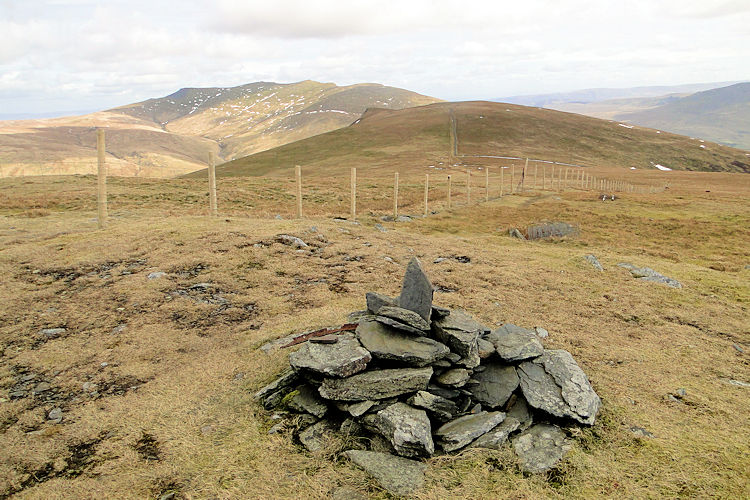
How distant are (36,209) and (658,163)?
122088 mm

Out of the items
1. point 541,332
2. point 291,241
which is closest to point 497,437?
point 541,332

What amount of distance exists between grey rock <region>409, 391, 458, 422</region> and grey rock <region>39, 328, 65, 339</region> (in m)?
8.44

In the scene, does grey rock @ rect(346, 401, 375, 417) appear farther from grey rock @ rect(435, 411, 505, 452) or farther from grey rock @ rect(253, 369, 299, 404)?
grey rock @ rect(253, 369, 299, 404)

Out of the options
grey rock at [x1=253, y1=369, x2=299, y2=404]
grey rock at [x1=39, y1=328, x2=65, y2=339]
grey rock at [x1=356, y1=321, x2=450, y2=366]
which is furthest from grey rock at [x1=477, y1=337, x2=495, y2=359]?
grey rock at [x1=39, y1=328, x2=65, y2=339]

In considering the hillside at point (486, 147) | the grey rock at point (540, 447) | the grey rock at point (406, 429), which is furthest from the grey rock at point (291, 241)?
the hillside at point (486, 147)

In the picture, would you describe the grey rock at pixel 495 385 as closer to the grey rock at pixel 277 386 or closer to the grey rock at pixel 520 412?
the grey rock at pixel 520 412

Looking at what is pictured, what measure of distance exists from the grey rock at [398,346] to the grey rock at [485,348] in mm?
924

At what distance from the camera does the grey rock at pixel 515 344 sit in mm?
7711

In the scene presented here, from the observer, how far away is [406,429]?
6.07 m

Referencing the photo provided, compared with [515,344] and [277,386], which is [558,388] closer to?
[515,344]

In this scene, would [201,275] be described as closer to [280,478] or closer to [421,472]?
[280,478]

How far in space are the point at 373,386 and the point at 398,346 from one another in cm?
85

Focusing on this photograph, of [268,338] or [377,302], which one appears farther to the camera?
[268,338]

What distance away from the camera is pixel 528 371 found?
7613 mm
